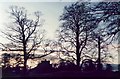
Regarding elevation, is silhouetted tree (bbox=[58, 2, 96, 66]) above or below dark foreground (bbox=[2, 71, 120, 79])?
above

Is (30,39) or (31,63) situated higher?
(30,39)

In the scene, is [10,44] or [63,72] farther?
[10,44]

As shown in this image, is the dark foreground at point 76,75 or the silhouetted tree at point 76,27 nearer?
the dark foreground at point 76,75

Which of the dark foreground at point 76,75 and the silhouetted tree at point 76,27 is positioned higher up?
the silhouetted tree at point 76,27

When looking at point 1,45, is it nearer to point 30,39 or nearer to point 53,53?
point 30,39

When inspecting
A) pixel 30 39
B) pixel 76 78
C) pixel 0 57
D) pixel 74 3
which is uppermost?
pixel 74 3

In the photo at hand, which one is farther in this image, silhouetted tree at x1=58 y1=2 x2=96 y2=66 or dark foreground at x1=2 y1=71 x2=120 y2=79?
silhouetted tree at x1=58 y1=2 x2=96 y2=66

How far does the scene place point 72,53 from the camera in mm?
3561

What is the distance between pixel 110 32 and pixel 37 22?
3.08 ft

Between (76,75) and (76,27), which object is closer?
(76,75)

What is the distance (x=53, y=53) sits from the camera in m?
3.63

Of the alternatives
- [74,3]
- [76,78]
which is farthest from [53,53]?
[74,3]

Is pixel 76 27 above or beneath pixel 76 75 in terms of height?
above

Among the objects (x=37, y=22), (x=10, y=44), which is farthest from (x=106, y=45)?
(x=10, y=44)
